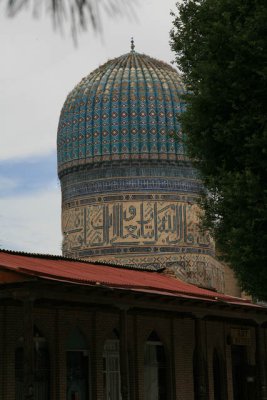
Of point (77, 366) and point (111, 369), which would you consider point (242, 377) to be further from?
point (77, 366)

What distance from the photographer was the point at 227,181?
13781 mm

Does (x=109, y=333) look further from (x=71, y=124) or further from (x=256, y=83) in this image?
(x=71, y=124)

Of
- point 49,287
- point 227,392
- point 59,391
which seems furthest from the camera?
point 227,392

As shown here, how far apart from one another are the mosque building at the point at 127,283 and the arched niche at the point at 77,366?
0.03 metres

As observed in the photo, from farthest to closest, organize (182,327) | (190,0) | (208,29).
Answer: (182,327) < (190,0) < (208,29)

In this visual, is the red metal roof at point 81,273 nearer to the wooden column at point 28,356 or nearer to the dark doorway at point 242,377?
the wooden column at point 28,356

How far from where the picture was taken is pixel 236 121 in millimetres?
13859

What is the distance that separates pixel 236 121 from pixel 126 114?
26.5m

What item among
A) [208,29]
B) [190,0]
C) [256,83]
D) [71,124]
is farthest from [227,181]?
[71,124]

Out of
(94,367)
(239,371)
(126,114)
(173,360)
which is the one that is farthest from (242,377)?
(126,114)

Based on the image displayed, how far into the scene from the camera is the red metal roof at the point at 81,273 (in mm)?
13602

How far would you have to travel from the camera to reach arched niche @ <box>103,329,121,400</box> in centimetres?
1909

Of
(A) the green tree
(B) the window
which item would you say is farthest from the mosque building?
(A) the green tree

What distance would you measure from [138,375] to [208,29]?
9.29m
